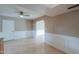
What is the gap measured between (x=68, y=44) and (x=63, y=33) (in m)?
0.51

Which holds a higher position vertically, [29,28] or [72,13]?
[72,13]

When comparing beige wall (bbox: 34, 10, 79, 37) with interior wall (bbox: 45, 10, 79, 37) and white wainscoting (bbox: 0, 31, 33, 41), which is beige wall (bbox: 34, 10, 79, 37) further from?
white wainscoting (bbox: 0, 31, 33, 41)

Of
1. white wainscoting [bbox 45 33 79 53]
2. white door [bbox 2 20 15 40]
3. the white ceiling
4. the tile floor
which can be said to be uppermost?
the white ceiling

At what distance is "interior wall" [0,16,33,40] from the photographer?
5525 millimetres

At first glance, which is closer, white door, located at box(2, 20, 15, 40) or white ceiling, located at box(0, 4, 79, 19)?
white ceiling, located at box(0, 4, 79, 19)

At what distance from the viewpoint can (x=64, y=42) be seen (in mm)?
3330

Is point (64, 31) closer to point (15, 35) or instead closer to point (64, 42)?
point (64, 42)

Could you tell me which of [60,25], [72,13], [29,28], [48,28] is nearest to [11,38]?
[29,28]

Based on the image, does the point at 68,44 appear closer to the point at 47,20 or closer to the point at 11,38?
the point at 47,20

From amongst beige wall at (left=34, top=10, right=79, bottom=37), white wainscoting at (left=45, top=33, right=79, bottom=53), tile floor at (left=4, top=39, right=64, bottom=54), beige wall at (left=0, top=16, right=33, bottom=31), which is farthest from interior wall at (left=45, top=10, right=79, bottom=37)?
beige wall at (left=0, top=16, right=33, bottom=31)

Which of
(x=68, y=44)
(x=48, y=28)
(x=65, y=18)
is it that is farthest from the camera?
(x=48, y=28)

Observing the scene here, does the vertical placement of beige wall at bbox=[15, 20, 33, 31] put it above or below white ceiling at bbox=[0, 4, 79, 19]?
below
